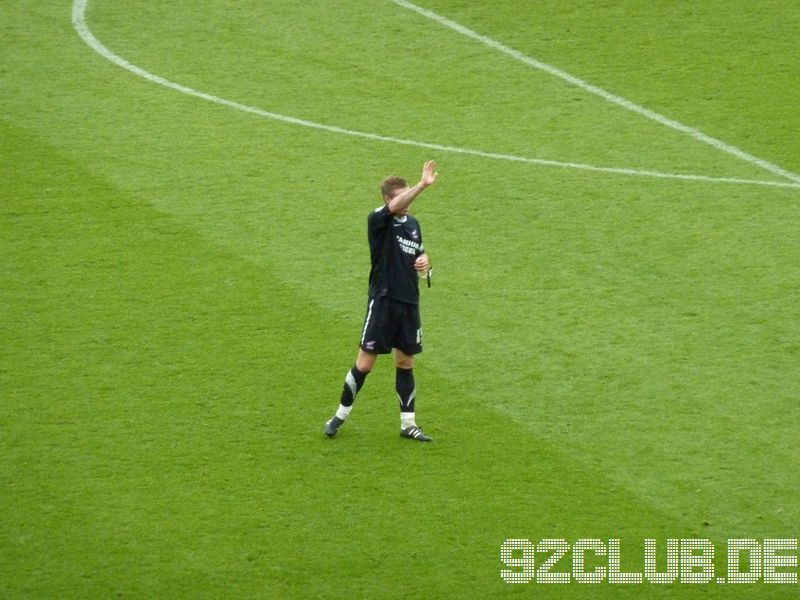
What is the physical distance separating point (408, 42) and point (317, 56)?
136cm

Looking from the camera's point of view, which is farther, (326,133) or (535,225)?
(326,133)

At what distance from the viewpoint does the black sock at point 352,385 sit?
10.2 meters

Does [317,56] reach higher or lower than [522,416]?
higher

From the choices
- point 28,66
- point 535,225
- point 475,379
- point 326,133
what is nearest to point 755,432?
point 475,379

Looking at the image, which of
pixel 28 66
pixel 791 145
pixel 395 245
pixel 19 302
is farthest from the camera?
pixel 28 66

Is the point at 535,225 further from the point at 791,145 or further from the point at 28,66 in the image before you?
the point at 28,66

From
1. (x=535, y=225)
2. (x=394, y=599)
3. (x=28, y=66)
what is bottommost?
(x=394, y=599)

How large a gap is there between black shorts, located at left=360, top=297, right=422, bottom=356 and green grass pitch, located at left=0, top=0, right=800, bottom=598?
0.77 metres

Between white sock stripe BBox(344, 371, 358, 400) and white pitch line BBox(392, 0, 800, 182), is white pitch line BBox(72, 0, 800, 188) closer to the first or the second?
white pitch line BBox(392, 0, 800, 182)

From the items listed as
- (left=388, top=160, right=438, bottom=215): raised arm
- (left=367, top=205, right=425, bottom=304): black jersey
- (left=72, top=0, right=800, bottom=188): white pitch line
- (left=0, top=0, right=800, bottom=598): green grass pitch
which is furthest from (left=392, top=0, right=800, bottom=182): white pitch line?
(left=388, top=160, right=438, bottom=215): raised arm

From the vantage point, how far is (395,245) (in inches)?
390

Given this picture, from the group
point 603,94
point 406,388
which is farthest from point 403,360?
point 603,94

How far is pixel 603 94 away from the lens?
674 inches

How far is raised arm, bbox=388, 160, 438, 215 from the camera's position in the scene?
9.41 metres
